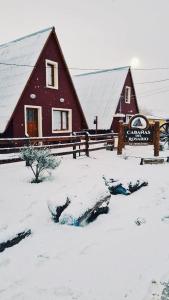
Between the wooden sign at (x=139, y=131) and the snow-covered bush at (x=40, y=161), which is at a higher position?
the wooden sign at (x=139, y=131)

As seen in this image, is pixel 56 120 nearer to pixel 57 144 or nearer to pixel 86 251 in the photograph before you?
pixel 57 144

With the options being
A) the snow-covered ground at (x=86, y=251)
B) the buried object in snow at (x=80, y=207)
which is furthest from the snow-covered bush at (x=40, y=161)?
the buried object in snow at (x=80, y=207)

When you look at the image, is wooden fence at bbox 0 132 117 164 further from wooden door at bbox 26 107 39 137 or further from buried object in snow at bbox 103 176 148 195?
buried object in snow at bbox 103 176 148 195

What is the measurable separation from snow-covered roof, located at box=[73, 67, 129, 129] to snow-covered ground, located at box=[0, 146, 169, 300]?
1994 centimetres

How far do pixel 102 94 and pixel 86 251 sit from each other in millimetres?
25447

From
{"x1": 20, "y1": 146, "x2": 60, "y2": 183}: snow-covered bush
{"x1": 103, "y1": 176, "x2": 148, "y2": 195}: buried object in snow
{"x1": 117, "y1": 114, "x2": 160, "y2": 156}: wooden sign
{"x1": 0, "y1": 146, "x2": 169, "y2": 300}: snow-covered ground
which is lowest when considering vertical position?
{"x1": 0, "y1": 146, "x2": 169, "y2": 300}: snow-covered ground

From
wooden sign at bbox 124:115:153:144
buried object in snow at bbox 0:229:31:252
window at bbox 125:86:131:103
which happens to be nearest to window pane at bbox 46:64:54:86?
wooden sign at bbox 124:115:153:144

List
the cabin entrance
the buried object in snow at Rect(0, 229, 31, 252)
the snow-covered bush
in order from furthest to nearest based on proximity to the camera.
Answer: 1. the cabin entrance
2. the snow-covered bush
3. the buried object in snow at Rect(0, 229, 31, 252)

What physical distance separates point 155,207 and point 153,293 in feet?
10.3

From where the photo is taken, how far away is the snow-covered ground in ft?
12.0

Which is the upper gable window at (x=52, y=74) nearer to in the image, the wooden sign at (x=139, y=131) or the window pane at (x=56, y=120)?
the window pane at (x=56, y=120)

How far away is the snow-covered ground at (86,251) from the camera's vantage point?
12.0 feet

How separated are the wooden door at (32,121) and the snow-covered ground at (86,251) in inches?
412

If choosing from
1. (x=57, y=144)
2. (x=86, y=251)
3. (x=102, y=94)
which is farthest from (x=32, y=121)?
(x=86, y=251)
